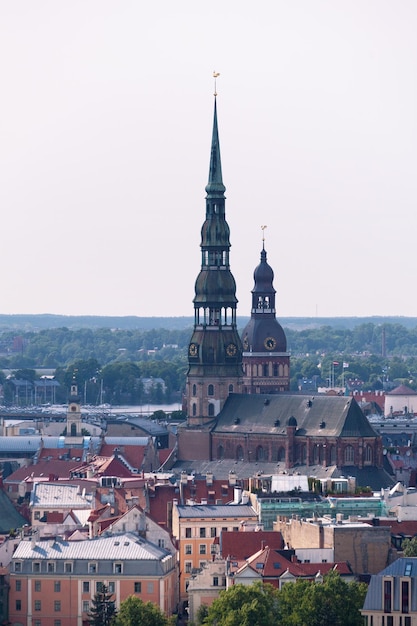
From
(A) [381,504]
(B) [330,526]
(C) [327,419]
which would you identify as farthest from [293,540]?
(C) [327,419]

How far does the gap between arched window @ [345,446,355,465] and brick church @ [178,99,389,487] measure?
2.0 inches

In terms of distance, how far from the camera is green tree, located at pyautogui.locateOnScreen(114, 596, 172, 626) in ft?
381

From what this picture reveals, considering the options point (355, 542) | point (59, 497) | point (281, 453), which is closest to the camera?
point (355, 542)

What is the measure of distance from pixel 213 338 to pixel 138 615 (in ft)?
223

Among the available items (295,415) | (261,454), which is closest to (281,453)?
(261,454)

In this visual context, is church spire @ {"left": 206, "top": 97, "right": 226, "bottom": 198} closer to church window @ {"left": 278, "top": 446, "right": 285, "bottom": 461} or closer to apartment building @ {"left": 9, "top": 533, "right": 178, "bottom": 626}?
church window @ {"left": 278, "top": 446, "right": 285, "bottom": 461}

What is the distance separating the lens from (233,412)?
181625mm

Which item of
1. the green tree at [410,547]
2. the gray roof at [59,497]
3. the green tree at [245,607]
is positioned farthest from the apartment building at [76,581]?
the gray roof at [59,497]

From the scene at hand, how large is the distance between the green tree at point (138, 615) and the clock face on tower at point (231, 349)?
66.1m

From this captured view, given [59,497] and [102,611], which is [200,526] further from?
[59,497]

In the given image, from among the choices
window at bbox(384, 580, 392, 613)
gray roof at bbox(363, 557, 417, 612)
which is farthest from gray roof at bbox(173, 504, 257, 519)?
window at bbox(384, 580, 392, 613)

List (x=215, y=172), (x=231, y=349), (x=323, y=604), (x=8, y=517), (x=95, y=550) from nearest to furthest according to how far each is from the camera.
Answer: (x=323, y=604), (x=95, y=550), (x=8, y=517), (x=231, y=349), (x=215, y=172)

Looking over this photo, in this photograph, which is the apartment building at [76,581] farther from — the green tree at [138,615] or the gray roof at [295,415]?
the gray roof at [295,415]

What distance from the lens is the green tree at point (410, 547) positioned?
123875mm
